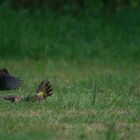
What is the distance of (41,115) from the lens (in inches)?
356

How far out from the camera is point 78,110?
9.50 m

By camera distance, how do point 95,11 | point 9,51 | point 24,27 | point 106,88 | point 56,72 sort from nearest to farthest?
point 106,88
point 56,72
point 9,51
point 24,27
point 95,11

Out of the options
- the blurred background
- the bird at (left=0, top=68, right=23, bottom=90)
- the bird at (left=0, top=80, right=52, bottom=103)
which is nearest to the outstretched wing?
the bird at (left=0, top=68, right=23, bottom=90)

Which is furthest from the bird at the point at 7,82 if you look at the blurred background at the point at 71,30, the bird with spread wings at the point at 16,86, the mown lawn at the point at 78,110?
the blurred background at the point at 71,30

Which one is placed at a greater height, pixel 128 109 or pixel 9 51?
pixel 9 51

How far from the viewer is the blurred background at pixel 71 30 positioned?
16.8 meters

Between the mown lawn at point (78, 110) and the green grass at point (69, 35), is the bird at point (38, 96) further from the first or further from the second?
the green grass at point (69, 35)

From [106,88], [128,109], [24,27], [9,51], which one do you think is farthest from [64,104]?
[24,27]

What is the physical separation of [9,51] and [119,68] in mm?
2556

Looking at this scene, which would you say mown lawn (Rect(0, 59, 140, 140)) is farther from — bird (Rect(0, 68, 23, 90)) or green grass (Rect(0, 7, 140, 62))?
green grass (Rect(0, 7, 140, 62))

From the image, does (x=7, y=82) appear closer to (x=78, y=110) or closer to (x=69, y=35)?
(x=78, y=110)

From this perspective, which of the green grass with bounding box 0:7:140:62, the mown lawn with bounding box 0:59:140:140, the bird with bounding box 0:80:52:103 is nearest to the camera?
the mown lawn with bounding box 0:59:140:140

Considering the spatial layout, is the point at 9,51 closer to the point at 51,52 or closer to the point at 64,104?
the point at 51,52

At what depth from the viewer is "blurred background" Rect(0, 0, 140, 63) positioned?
16828mm
